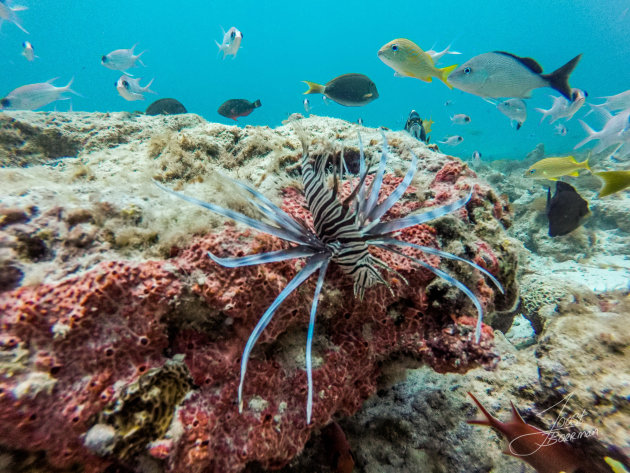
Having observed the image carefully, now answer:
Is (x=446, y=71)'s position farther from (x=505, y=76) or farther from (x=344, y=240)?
(x=344, y=240)

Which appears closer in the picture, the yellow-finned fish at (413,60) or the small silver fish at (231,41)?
the yellow-finned fish at (413,60)

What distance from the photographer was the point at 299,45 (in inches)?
4021

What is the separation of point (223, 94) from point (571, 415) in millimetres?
102051

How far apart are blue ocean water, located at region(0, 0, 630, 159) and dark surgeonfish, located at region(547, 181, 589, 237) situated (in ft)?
206

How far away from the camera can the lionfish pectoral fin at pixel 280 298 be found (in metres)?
1.03

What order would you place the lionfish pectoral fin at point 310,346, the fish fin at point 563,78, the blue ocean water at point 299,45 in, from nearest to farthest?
the lionfish pectoral fin at point 310,346
the fish fin at point 563,78
the blue ocean water at point 299,45

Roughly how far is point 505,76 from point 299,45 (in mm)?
120788

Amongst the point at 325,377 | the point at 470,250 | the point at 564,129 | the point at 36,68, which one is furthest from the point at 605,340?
the point at 36,68

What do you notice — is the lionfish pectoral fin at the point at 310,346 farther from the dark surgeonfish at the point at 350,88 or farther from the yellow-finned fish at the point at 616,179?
the dark surgeonfish at the point at 350,88

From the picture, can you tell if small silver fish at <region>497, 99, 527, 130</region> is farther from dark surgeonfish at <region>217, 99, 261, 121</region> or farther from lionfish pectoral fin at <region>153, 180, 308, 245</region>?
lionfish pectoral fin at <region>153, 180, 308, 245</region>

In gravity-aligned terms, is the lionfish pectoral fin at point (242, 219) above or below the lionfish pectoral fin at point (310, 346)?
above

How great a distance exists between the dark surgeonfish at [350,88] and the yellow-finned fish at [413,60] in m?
1.06

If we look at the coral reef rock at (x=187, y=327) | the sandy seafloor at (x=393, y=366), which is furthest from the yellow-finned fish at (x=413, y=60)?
the coral reef rock at (x=187, y=327)

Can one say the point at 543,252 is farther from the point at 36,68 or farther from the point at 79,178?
the point at 36,68
